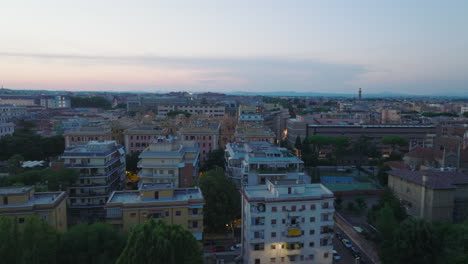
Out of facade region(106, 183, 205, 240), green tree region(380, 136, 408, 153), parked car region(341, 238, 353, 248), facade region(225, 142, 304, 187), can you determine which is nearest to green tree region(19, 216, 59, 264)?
facade region(106, 183, 205, 240)

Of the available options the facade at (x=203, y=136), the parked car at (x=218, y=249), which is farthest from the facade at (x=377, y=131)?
the parked car at (x=218, y=249)

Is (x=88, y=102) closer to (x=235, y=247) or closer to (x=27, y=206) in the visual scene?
(x=27, y=206)

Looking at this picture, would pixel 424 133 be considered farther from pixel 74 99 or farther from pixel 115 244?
pixel 74 99

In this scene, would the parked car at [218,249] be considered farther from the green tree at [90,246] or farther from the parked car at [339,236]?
the parked car at [339,236]

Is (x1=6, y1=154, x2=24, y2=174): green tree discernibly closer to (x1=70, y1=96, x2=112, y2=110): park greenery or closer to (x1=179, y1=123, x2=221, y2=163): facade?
(x1=179, y1=123, x2=221, y2=163): facade

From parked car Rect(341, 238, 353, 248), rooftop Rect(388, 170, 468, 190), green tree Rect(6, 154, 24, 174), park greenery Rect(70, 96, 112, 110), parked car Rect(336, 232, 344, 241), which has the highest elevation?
park greenery Rect(70, 96, 112, 110)

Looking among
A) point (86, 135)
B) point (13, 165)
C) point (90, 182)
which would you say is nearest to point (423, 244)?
point (90, 182)
